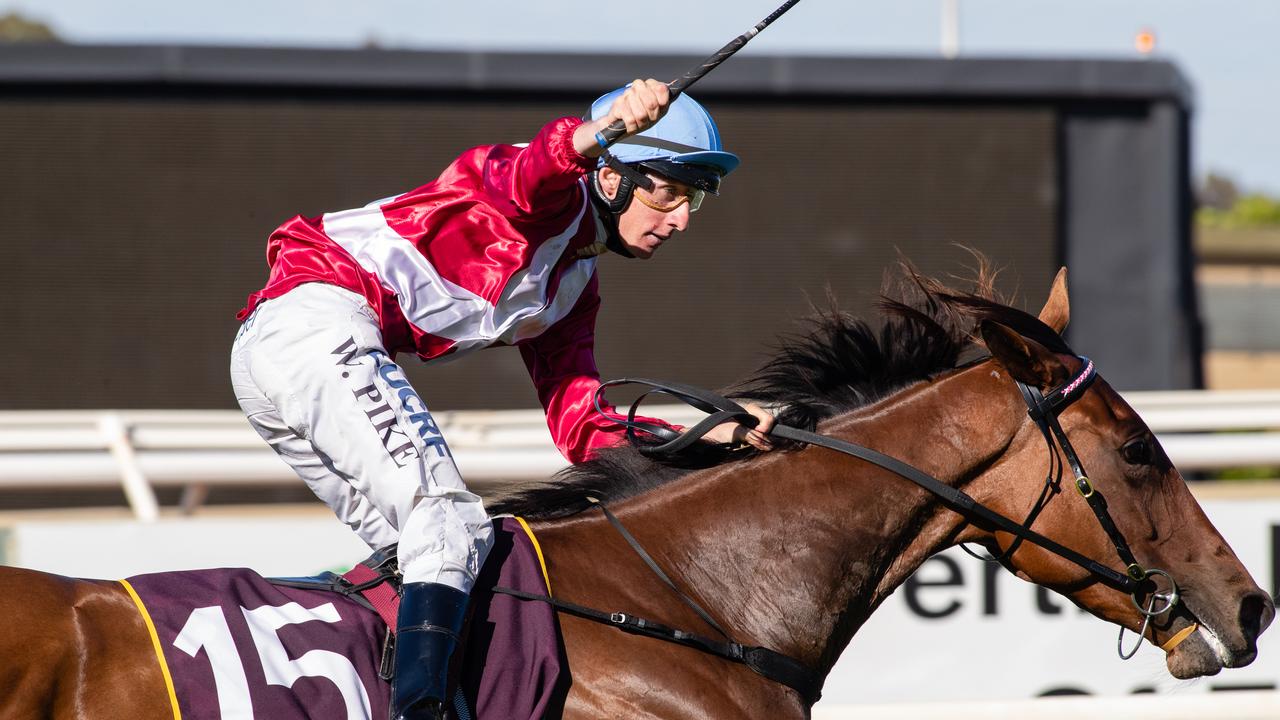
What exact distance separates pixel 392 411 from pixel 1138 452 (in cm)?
143

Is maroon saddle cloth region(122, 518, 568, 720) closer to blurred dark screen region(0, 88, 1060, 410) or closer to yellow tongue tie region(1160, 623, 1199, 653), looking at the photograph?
yellow tongue tie region(1160, 623, 1199, 653)

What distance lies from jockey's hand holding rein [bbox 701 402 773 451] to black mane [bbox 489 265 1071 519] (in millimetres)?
31

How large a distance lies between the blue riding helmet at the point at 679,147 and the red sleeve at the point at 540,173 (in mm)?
171

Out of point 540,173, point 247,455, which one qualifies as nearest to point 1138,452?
point 540,173

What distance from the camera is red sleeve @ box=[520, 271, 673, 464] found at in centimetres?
296

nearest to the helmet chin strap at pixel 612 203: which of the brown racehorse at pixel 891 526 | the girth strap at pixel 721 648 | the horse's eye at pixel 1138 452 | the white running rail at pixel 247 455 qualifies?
the brown racehorse at pixel 891 526

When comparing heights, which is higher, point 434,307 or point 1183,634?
point 434,307

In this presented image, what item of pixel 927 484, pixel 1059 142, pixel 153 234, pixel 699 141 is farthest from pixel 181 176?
pixel 927 484

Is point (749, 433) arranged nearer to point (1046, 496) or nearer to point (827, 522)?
point (827, 522)

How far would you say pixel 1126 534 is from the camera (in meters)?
2.53

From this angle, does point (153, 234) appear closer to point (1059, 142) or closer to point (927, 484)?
point (1059, 142)

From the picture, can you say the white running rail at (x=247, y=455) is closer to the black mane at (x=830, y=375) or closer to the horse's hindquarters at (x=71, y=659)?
the black mane at (x=830, y=375)

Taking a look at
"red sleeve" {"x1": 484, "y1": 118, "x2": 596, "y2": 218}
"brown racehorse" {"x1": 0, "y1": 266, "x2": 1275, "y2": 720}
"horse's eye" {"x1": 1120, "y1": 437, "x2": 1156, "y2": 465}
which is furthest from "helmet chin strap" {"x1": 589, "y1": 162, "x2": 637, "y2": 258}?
"horse's eye" {"x1": 1120, "y1": 437, "x2": 1156, "y2": 465}

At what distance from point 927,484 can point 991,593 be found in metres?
1.97
